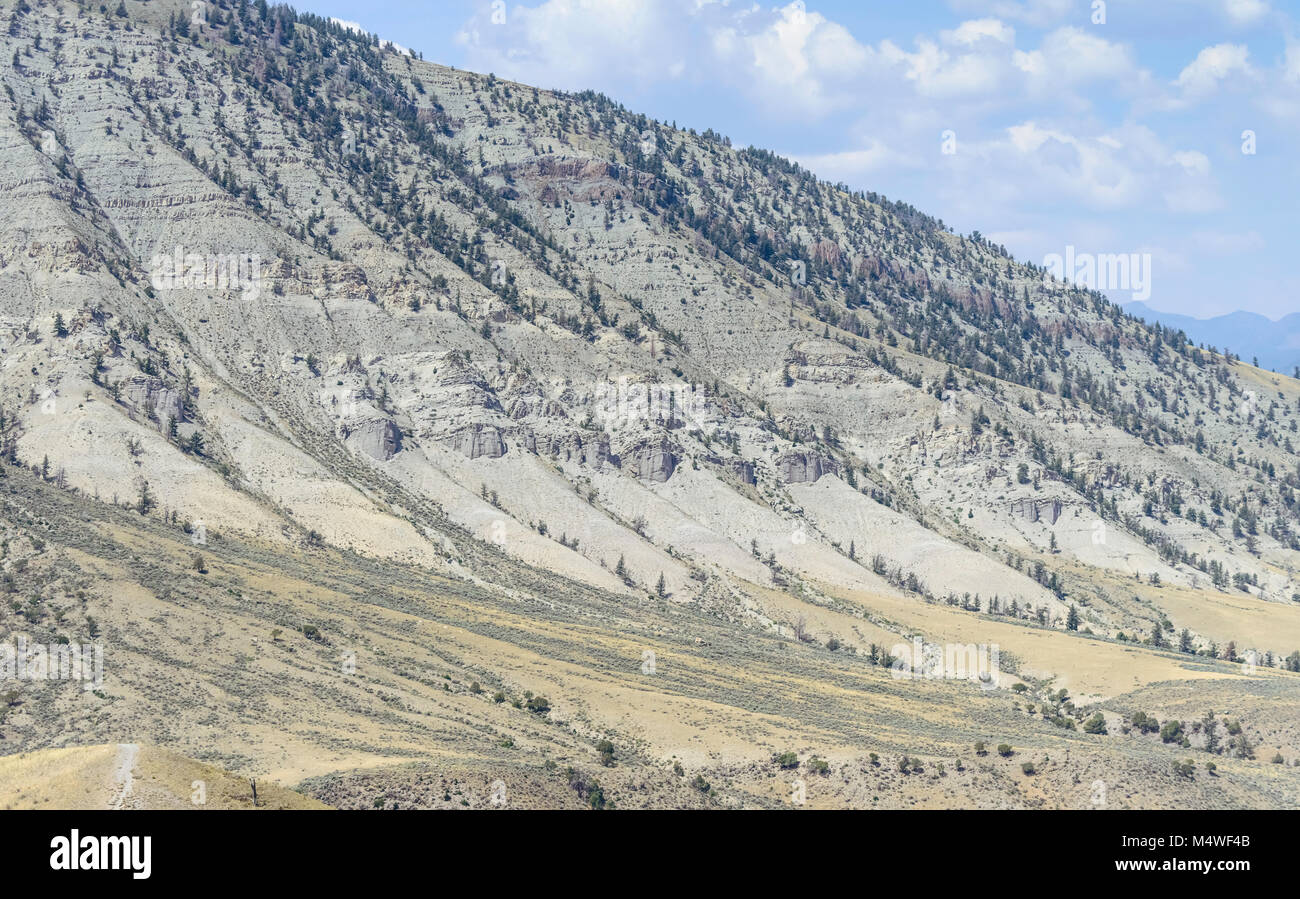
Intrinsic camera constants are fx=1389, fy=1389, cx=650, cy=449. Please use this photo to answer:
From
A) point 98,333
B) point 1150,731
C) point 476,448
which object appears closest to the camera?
point 1150,731

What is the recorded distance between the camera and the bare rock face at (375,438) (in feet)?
413

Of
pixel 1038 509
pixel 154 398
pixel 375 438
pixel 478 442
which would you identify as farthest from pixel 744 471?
pixel 154 398

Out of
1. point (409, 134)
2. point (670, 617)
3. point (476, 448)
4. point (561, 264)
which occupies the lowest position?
point (670, 617)

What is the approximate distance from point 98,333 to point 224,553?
38.6 meters

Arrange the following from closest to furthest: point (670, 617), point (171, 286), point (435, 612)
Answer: point (435, 612) < point (670, 617) < point (171, 286)

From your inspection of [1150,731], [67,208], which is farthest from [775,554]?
[67,208]

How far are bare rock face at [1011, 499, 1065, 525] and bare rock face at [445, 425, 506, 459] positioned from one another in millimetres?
56121

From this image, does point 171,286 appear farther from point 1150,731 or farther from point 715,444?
point 1150,731

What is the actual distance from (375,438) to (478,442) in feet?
31.0

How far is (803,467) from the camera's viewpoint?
466 feet

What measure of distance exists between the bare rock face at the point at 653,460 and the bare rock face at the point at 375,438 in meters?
22.5

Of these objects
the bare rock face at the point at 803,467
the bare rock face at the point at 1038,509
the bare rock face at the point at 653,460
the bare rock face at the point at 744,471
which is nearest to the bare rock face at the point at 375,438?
the bare rock face at the point at 653,460

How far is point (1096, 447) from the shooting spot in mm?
170375

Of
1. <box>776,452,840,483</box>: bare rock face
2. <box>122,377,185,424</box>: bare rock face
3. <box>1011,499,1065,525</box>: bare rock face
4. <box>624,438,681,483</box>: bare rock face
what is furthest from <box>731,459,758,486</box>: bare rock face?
<box>122,377,185,424</box>: bare rock face
